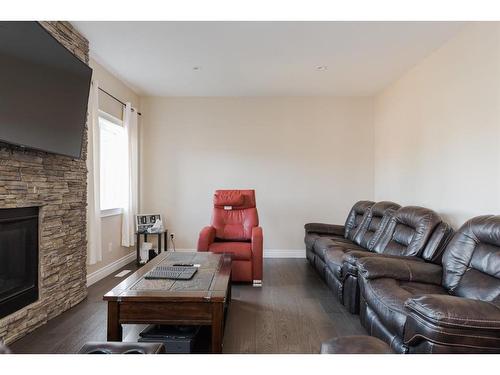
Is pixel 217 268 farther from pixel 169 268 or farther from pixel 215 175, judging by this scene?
pixel 215 175

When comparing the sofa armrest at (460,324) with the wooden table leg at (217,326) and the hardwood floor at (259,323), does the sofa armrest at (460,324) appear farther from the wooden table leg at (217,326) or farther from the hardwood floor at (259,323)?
the wooden table leg at (217,326)

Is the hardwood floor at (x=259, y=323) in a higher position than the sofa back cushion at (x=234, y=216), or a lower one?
lower

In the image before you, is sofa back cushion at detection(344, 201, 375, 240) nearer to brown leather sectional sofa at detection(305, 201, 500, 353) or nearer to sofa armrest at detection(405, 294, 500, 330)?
brown leather sectional sofa at detection(305, 201, 500, 353)

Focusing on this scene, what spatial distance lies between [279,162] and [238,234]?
1646 mm

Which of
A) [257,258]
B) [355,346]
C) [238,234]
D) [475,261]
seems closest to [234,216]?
[238,234]

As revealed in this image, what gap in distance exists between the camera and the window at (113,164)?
13.7 feet

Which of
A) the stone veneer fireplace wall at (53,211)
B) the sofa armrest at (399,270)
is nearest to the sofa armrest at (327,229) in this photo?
the sofa armrest at (399,270)

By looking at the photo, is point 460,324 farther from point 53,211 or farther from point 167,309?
point 53,211

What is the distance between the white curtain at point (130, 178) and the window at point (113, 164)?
0.19ft
